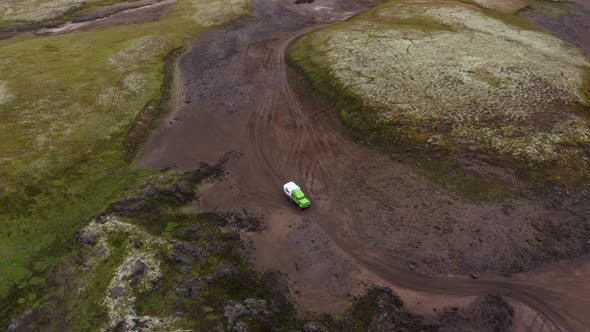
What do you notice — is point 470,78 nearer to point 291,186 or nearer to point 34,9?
point 291,186

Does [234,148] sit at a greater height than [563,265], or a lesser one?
greater

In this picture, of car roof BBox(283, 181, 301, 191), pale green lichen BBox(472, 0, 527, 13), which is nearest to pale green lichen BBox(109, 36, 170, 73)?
car roof BBox(283, 181, 301, 191)

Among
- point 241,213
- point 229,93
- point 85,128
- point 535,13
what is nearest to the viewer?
point 241,213

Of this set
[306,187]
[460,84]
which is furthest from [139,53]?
[460,84]

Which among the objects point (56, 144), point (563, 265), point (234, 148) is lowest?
point (563, 265)

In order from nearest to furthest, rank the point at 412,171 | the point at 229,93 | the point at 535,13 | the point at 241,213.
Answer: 1. the point at 241,213
2. the point at 412,171
3. the point at 229,93
4. the point at 535,13

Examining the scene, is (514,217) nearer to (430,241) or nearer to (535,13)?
(430,241)

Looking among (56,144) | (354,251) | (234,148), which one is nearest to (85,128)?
(56,144)
